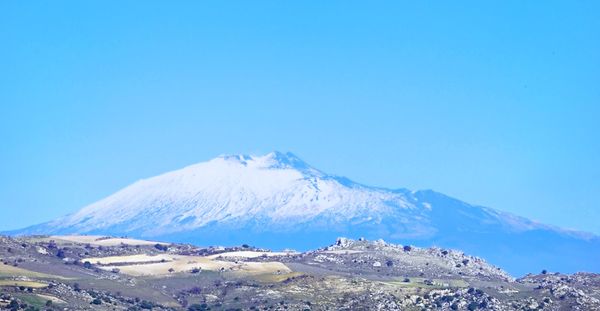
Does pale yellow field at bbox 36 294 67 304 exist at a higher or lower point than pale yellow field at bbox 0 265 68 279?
lower

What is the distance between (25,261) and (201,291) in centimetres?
2457

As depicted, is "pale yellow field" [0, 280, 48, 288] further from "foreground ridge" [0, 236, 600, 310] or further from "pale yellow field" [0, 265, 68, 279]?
"pale yellow field" [0, 265, 68, 279]

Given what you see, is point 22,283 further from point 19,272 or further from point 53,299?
point 19,272

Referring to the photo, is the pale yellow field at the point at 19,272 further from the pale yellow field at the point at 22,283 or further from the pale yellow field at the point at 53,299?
Answer: the pale yellow field at the point at 53,299

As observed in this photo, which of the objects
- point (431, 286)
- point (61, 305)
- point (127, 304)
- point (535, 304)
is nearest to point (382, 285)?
point (431, 286)

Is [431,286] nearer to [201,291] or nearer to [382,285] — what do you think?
[382,285]

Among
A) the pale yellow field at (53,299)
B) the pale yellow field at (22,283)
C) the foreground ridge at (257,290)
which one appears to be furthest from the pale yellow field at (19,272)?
the pale yellow field at (53,299)

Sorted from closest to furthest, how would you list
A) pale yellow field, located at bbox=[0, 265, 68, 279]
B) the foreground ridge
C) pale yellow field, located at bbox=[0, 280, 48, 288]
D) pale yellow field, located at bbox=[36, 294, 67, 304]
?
pale yellow field, located at bbox=[36, 294, 67, 304], pale yellow field, located at bbox=[0, 280, 48, 288], the foreground ridge, pale yellow field, located at bbox=[0, 265, 68, 279]

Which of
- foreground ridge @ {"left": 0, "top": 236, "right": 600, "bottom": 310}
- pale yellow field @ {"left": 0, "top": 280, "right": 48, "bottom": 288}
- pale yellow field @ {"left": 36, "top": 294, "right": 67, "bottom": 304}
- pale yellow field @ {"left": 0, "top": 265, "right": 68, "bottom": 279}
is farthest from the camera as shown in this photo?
pale yellow field @ {"left": 0, "top": 265, "right": 68, "bottom": 279}

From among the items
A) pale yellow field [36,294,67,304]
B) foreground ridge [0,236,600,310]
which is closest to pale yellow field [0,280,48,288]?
foreground ridge [0,236,600,310]

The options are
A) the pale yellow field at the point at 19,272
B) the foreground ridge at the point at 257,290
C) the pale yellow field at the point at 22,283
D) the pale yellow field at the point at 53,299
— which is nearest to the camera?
the pale yellow field at the point at 53,299

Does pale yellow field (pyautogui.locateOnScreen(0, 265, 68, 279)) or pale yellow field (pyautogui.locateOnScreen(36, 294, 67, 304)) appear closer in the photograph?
pale yellow field (pyautogui.locateOnScreen(36, 294, 67, 304))

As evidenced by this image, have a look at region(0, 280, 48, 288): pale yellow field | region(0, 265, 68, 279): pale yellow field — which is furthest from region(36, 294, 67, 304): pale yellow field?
region(0, 265, 68, 279): pale yellow field

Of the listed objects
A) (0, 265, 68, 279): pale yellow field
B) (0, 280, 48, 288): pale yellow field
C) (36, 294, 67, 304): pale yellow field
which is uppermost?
(0, 265, 68, 279): pale yellow field
